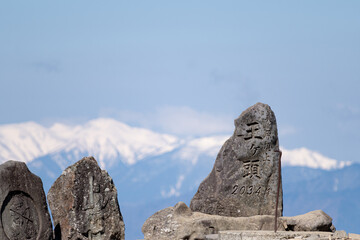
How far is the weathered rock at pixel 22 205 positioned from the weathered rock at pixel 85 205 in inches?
16.3

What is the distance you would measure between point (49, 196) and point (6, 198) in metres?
1.28

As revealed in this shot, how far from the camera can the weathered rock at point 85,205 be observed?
631 inches

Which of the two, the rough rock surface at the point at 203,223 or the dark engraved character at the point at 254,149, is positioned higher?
the dark engraved character at the point at 254,149

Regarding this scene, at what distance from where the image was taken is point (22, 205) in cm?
1544

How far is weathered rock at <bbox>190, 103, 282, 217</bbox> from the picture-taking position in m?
18.7

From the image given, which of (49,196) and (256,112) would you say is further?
(256,112)

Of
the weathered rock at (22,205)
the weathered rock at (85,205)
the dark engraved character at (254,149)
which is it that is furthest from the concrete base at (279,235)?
the weathered rock at (22,205)

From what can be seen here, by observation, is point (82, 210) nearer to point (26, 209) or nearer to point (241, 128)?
point (26, 209)

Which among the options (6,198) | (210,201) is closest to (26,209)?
(6,198)

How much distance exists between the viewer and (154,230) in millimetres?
17188

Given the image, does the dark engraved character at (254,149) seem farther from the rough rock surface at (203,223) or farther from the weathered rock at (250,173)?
the rough rock surface at (203,223)

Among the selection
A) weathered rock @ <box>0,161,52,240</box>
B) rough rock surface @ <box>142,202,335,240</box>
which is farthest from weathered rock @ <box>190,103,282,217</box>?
weathered rock @ <box>0,161,52,240</box>

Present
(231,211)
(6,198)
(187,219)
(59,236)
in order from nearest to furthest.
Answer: (6,198), (59,236), (187,219), (231,211)

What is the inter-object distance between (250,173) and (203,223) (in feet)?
7.55
